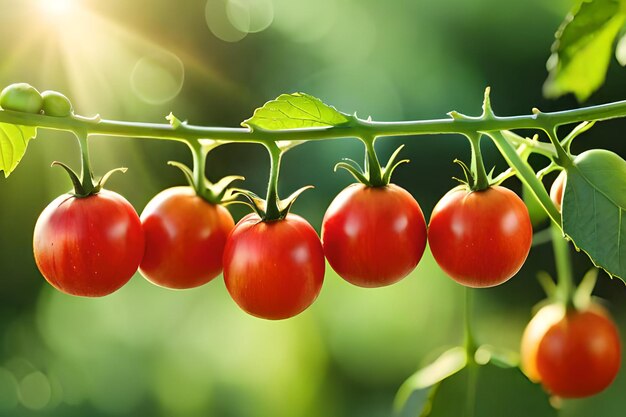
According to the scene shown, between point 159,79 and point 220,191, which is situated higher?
point 159,79

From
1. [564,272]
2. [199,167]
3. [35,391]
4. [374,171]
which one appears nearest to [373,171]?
[374,171]

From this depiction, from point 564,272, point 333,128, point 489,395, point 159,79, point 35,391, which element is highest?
point 159,79

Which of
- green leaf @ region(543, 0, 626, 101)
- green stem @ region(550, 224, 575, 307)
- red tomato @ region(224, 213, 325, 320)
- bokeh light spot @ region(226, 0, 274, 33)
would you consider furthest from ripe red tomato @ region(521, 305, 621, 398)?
bokeh light spot @ region(226, 0, 274, 33)

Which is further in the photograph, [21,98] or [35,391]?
[35,391]

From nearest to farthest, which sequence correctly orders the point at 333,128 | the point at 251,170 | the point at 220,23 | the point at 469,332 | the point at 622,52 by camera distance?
the point at 333,128
the point at 622,52
the point at 469,332
the point at 251,170
the point at 220,23

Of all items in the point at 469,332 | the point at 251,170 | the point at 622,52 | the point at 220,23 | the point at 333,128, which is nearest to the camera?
the point at 333,128

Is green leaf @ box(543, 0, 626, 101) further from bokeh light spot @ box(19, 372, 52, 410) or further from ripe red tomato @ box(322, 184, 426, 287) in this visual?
bokeh light spot @ box(19, 372, 52, 410)

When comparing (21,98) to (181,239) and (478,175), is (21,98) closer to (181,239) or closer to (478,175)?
(181,239)
